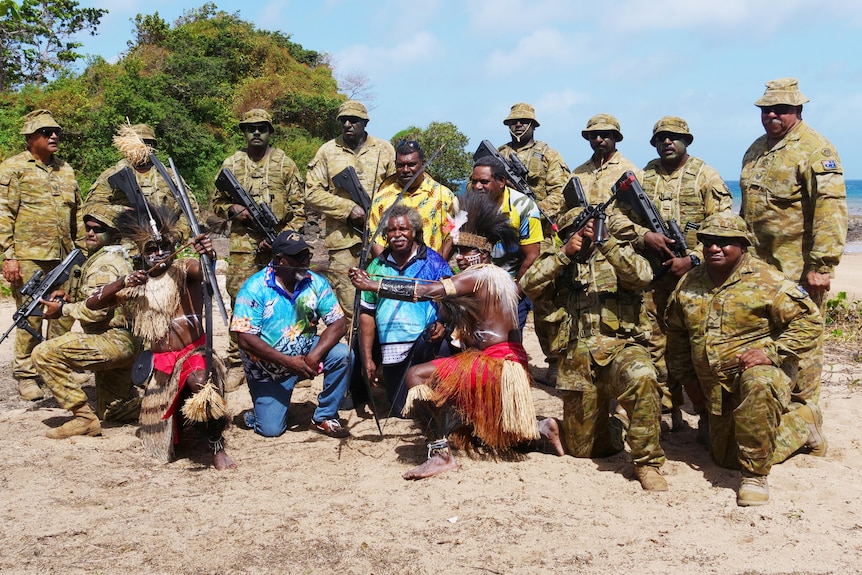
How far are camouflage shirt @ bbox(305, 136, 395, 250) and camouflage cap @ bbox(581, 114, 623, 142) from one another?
195 centimetres

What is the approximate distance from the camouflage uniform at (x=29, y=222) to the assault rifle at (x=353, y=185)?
276 centimetres

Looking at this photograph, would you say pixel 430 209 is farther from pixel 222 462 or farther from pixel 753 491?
pixel 753 491

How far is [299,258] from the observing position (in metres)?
6.21

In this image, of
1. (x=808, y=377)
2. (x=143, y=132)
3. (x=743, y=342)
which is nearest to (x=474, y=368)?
(x=743, y=342)

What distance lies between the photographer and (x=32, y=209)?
764 cm

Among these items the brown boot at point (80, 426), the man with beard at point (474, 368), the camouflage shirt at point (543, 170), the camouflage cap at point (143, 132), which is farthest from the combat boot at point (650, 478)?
the camouflage cap at point (143, 132)

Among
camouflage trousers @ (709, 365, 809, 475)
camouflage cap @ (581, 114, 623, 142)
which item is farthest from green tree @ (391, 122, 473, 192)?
camouflage trousers @ (709, 365, 809, 475)

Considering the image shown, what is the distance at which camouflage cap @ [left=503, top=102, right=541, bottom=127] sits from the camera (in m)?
8.46

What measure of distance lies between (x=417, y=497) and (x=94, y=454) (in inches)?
102

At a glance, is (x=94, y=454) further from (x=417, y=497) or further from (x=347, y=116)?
(x=347, y=116)

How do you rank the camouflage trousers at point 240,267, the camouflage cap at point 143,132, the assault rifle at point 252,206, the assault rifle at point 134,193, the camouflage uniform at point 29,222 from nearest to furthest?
the assault rifle at point 134,193
the assault rifle at point 252,206
the camouflage uniform at point 29,222
the camouflage trousers at point 240,267
the camouflage cap at point 143,132

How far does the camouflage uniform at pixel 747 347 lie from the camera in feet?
15.8

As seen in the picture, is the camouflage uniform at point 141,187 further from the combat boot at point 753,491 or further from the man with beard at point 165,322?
the combat boot at point 753,491

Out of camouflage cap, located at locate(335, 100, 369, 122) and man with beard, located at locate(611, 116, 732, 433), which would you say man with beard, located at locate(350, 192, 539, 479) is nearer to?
man with beard, located at locate(611, 116, 732, 433)
